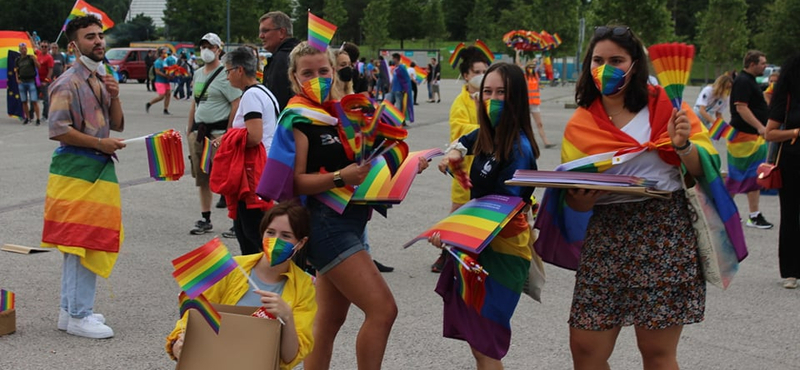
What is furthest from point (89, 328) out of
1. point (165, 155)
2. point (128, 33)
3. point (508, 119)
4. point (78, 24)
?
point (128, 33)

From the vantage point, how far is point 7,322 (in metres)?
5.32

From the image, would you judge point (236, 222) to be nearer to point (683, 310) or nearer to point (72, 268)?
point (72, 268)

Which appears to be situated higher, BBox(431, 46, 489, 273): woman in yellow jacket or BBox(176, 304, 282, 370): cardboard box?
BBox(431, 46, 489, 273): woman in yellow jacket

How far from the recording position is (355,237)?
397 centimetres

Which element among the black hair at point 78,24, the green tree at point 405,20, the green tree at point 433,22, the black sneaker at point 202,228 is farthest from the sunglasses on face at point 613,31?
the green tree at point 405,20

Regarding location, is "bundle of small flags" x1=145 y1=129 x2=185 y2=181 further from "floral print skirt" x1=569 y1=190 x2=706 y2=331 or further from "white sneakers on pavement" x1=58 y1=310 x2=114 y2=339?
"floral print skirt" x1=569 y1=190 x2=706 y2=331

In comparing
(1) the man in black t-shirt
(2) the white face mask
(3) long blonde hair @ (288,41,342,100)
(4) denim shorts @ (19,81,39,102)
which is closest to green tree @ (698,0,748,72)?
(4) denim shorts @ (19,81,39,102)

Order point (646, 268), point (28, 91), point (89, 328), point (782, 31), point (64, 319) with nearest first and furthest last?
point (646, 268)
point (89, 328)
point (64, 319)
point (28, 91)
point (782, 31)

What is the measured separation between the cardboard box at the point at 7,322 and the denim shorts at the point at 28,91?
14.8 m

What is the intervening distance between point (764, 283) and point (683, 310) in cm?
394

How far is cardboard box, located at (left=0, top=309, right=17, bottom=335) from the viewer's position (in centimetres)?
529

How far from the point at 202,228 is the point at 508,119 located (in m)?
5.10

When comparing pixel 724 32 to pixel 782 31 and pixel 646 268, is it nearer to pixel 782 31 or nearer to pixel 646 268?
pixel 782 31

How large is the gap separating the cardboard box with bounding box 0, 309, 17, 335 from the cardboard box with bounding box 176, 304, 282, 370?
2.64 meters
